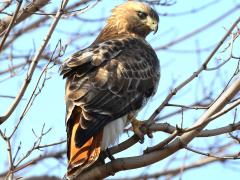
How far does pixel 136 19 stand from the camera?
716 cm

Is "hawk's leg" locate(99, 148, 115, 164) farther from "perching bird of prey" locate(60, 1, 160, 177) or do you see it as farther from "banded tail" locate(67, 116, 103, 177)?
"banded tail" locate(67, 116, 103, 177)

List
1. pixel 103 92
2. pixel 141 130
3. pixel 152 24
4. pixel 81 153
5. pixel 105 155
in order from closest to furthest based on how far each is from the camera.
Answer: pixel 81 153 → pixel 141 130 → pixel 105 155 → pixel 103 92 → pixel 152 24

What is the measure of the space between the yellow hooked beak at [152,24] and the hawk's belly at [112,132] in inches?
68.3

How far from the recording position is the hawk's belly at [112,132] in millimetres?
5020

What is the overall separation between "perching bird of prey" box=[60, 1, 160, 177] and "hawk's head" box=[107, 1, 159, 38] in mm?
557

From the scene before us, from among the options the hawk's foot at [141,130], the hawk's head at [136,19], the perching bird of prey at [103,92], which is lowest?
the hawk's foot at [141,130]

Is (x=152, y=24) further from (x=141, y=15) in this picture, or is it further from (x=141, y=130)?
(x=141, y=130)

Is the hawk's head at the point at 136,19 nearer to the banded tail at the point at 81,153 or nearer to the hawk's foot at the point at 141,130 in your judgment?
the hawk's foot at the point at 141,130

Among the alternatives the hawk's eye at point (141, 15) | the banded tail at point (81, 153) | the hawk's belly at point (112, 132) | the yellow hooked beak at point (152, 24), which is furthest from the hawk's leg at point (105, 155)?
the hawk's eye at point (141, 15)

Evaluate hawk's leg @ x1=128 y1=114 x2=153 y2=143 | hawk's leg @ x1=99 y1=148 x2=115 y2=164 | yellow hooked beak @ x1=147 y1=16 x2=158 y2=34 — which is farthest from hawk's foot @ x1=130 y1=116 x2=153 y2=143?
yellow hooked beak @ x1=147 y1=16 x2=158 y2=34

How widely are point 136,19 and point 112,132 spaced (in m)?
2.32

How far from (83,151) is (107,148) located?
1.41 feet

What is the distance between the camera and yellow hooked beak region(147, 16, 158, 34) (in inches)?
269

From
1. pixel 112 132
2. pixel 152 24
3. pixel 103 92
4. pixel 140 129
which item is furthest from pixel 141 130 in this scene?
pixel 152 24
